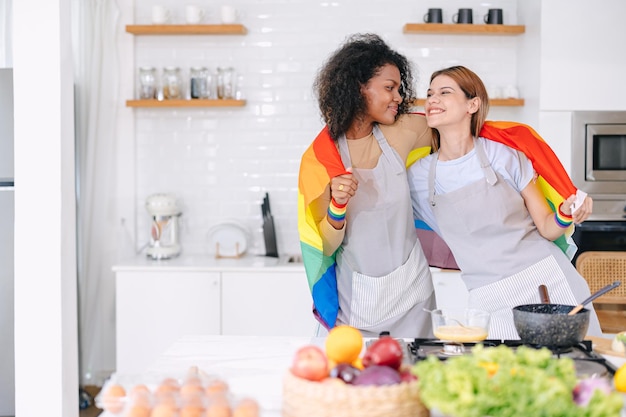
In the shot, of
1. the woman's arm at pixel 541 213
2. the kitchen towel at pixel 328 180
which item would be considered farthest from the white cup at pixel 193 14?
the woman's arm at pixel 541 213

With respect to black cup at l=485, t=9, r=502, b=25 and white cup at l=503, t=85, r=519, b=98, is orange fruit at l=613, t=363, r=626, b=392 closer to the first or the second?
white cup at l=503, t=85, r=519, b=98

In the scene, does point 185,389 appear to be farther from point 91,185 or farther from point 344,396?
point 91,185

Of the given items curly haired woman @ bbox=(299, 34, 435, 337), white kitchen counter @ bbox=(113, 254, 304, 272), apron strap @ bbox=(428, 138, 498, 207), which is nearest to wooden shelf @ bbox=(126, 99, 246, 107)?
white kitchen counter @ bbox=(113, 254, 304, 272)

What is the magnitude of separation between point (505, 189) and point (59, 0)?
1.93 m

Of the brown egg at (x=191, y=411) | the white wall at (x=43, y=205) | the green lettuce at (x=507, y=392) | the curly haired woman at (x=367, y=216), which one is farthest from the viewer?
the white wall at (x=43, y=205)

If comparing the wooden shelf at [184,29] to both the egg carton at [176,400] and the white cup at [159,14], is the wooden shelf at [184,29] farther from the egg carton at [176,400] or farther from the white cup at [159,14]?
the egg carton at [176,400]

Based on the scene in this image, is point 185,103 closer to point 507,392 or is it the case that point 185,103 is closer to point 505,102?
point 505,102

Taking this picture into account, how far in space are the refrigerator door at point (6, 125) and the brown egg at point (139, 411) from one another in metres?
3.00

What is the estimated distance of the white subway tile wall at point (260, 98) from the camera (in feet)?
16.0

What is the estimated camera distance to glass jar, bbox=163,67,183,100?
4758mm

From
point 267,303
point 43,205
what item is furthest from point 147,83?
point 43,205

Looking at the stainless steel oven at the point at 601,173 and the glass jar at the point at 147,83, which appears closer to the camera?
the stainless steel oven at the point at 601,173

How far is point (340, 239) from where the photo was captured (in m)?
2.68

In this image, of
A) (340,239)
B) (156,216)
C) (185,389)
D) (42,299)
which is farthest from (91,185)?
(185,389)
